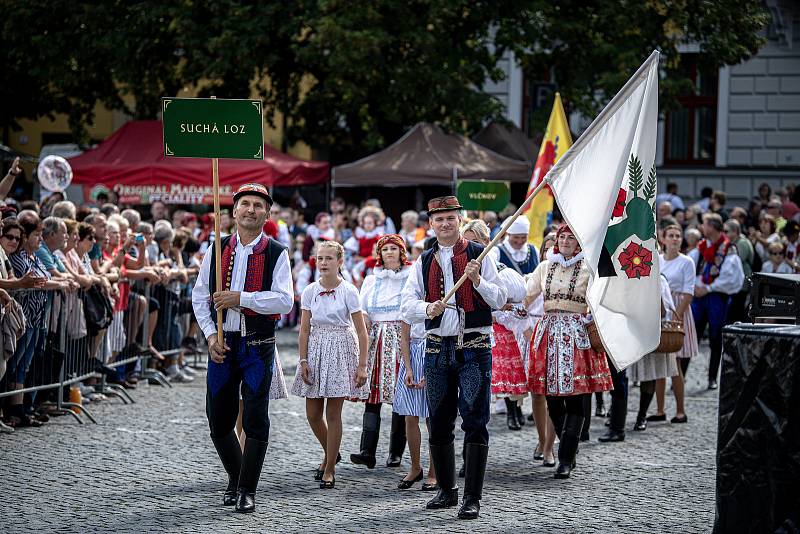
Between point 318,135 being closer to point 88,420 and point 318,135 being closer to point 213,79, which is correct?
point 213,79

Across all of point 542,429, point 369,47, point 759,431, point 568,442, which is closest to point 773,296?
point 759,431

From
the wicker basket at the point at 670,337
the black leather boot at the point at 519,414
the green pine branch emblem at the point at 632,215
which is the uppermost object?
the green pine branch emblem at the point at 632,215

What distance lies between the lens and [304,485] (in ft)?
31.1

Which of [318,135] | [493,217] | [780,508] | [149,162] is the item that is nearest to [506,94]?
[318,135]

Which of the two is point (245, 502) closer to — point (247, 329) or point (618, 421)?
point (247, 329)

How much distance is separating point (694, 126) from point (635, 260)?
23.3 m

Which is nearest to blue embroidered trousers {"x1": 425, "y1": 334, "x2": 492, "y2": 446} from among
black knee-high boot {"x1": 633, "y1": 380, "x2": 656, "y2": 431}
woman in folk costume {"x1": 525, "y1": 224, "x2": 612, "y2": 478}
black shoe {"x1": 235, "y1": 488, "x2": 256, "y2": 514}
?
black shoe {"x1": 235, "y1": 488, "x2": 256, "y2": 514}

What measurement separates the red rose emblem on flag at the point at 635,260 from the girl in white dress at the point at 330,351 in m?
2.15

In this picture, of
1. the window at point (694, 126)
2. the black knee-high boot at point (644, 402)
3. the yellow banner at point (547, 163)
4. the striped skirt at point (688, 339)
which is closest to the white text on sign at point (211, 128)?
the black knee-high boot at point (644, 402)

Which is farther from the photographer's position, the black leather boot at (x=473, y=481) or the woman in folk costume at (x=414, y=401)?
the woman in folk costume at (x=414, y=401)

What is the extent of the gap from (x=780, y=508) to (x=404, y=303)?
121 inches

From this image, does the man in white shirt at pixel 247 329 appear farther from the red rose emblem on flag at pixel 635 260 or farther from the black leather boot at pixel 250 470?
the red rose emblem on flag at pixel 635 260

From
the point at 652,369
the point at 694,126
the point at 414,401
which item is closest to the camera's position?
the point at 414,401

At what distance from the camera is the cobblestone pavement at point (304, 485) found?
26.8 feet
